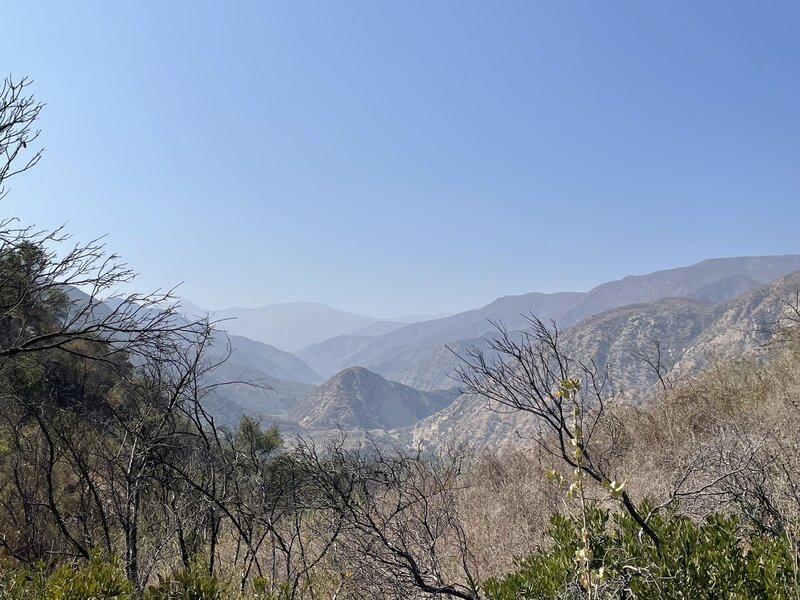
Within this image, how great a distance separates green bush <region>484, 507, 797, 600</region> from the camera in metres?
2.45

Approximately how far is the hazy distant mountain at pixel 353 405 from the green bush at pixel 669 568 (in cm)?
13643

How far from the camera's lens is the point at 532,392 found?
411cm

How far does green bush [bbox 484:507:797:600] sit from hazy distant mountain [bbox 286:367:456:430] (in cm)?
13643

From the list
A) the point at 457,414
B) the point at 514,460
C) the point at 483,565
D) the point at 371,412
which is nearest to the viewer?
the point at 483,565

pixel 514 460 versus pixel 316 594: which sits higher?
pixel 316 594

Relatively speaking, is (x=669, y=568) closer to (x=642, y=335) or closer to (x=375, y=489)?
(x=375, y=489)

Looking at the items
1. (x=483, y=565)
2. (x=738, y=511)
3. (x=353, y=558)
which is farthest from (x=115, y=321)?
(x=738, y=511)

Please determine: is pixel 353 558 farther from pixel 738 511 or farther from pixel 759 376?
pixel 759 376

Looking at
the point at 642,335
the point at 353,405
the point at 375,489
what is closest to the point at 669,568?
the point at 375,489

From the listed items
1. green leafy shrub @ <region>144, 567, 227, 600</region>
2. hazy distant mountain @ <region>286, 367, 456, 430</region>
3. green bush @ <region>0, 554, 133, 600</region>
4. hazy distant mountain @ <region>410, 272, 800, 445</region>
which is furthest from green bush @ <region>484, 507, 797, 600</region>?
hazy distant mountain @ <region>286, 367, 456, 430</region>

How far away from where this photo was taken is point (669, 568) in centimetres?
265

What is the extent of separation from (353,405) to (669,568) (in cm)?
16782

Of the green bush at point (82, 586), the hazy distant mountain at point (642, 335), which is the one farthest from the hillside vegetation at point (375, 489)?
the hazy distant mountain at point (642, 335)

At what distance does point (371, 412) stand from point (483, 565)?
170563mm
